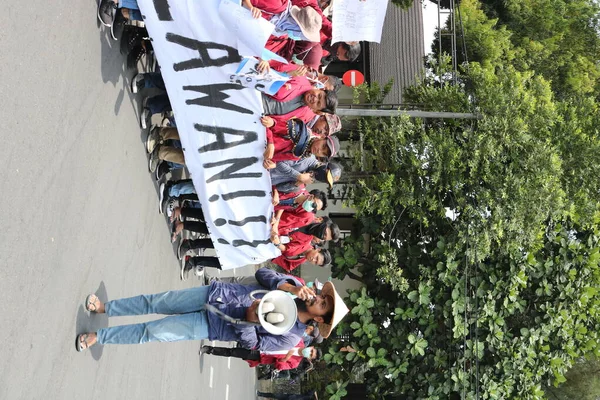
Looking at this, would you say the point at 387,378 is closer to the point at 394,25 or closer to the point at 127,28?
the point at 127,28

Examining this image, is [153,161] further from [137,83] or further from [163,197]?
[137,83]

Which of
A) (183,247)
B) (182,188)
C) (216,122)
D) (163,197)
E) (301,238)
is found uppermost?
(216,122)

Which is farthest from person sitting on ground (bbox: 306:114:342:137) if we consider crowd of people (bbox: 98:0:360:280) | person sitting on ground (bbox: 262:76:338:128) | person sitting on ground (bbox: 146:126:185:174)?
person sitting on ground (bbox: 146:126:185:174)

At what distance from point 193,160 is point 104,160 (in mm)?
1588

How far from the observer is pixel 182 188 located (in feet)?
31.0

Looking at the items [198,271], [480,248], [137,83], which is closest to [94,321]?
[137,83]

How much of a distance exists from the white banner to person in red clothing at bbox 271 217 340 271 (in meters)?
2.95

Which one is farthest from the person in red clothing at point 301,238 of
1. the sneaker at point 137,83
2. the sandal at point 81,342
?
the sandal at point 81,342

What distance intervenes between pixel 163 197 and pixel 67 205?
3.17m

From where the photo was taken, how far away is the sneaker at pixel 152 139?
8.85 metres

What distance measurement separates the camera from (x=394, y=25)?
23141 mm

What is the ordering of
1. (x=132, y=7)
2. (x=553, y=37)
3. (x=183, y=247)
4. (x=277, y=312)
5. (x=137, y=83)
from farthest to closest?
(x=553, y=37), (x=183, y=247), (x=137, y=83), (x=132, y=7), (x=277, y=312)

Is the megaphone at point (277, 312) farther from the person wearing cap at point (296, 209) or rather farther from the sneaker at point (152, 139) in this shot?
the sneaker at point (152, 139)

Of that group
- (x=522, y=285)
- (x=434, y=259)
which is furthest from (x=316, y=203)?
(x=522, y=285)
